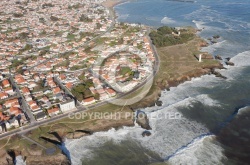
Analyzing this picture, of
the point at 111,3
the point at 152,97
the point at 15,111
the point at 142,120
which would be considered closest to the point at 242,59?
the point at 152,97

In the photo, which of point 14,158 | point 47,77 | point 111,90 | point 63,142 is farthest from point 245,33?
point 14,158

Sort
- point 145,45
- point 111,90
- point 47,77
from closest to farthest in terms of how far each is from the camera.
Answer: point 111,90 < point 47,77 < point 145,45

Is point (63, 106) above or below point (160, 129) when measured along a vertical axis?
above

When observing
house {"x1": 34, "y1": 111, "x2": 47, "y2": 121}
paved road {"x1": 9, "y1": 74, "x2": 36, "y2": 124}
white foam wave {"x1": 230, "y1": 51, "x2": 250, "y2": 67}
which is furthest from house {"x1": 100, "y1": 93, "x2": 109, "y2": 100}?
white foam wave {"x1": 230, "y1": 51, "x2": 250, "y2": 67}

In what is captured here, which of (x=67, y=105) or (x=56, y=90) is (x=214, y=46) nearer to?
(x=56, y=90)

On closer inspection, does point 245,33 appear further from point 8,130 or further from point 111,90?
point 8,130

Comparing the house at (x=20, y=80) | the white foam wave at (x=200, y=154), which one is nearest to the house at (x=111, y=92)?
the white foam wave at (x=200, y=154)
